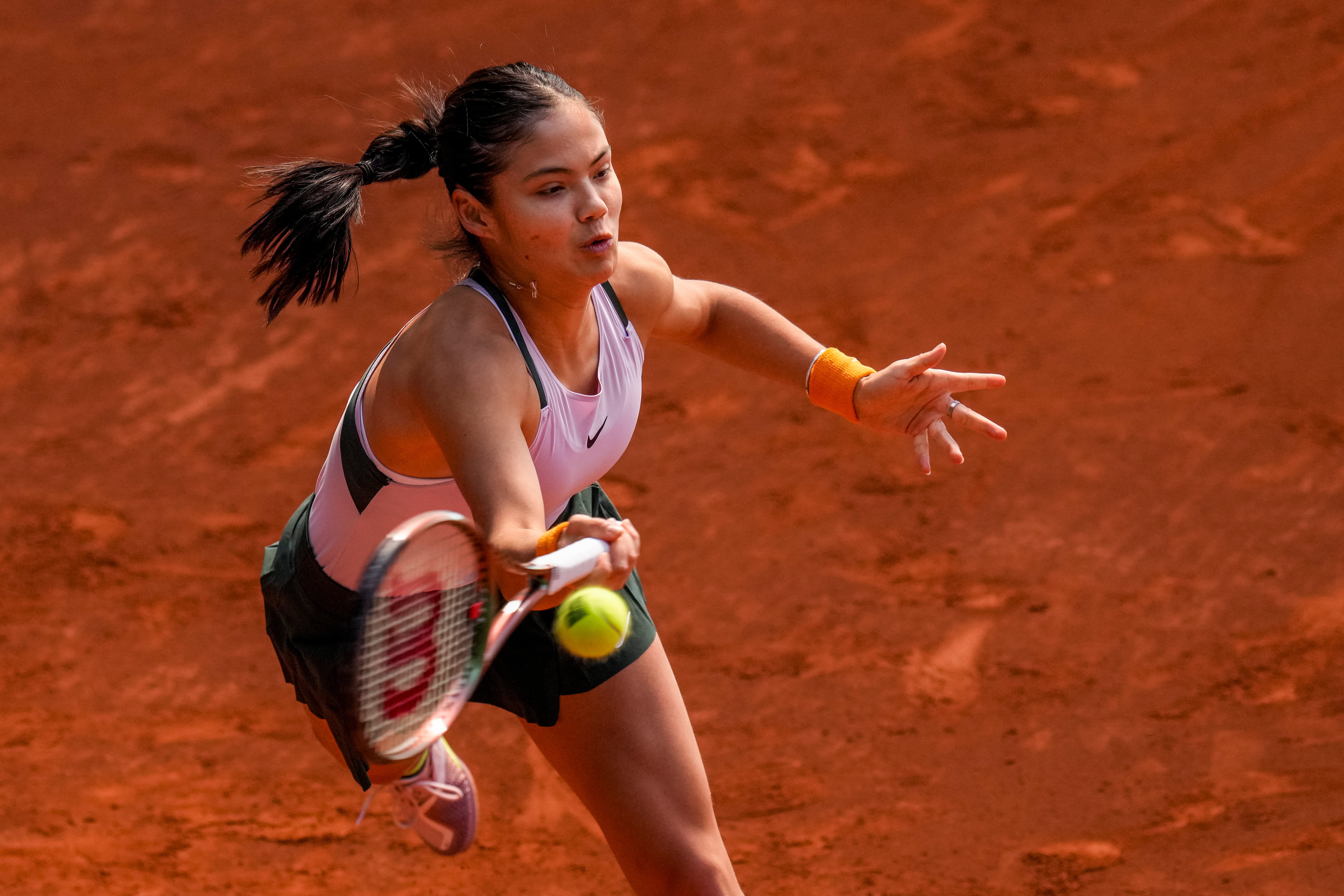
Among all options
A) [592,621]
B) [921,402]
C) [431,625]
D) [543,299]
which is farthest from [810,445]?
[592,621]

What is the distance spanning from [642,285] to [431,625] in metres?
0.72

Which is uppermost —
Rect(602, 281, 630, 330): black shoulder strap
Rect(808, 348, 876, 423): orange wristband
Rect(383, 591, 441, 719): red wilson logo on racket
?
Rect(602, 281, 630, 330): black shoulder strap

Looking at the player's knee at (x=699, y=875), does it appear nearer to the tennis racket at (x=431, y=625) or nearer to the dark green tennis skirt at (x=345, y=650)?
the dark green tennis skirt at (x=345, y=650)

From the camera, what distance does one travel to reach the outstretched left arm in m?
2.42

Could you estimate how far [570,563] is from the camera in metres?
1.79

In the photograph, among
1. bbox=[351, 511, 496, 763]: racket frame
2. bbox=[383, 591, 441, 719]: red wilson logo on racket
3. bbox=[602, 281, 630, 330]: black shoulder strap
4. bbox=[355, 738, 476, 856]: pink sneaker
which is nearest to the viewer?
bbox=[351, 511, 496, 763]: racket frame

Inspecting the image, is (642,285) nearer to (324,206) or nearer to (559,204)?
(559,204)

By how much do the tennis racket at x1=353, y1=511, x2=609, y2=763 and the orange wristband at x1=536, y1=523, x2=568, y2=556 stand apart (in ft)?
0.10

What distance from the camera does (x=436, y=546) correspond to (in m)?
1.94

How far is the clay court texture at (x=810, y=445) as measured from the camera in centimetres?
331

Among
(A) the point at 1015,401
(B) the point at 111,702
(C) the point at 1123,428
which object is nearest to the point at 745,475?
(A) the point at 1015,401

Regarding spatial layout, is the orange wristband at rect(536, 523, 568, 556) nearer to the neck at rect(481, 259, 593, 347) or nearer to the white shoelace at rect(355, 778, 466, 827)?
the neck at rect(481, 259, 593, 347)

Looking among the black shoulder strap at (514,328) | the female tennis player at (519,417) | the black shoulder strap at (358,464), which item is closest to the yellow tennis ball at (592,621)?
the female tennis player at (519,417)

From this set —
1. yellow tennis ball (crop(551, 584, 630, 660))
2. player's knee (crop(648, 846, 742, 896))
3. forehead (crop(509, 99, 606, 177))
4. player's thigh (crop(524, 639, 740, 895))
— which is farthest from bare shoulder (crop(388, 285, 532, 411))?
player's knee (crop(648, 846, 742, 896))
